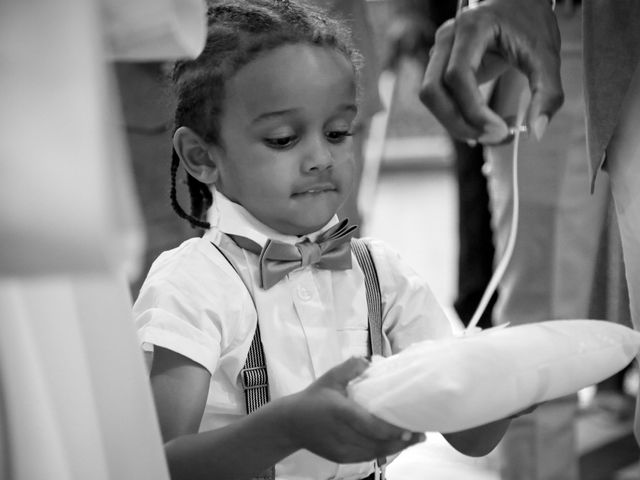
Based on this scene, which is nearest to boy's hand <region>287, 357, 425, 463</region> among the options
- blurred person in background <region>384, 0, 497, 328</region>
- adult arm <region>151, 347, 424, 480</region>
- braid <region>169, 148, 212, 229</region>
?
adult arm <region>151, 347, 424, 480</region>

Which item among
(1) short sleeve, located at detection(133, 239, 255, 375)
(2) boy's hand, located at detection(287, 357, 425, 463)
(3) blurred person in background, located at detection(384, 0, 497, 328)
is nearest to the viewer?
(2) boy's hand, located at detection(287, 357, 425, 463)

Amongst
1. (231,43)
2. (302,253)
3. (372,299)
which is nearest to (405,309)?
(372,299)

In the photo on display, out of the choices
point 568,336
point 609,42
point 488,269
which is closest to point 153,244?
point 488,269

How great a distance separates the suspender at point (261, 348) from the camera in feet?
3.29

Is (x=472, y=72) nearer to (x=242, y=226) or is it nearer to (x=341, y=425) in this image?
(x=242, y=226)

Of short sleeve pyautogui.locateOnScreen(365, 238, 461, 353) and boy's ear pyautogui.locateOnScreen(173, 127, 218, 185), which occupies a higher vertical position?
boy's ear pyautogui.locateOnScreen(173, 127, 218, 185)

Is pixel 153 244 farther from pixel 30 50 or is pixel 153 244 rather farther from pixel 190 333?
pixel 30 50

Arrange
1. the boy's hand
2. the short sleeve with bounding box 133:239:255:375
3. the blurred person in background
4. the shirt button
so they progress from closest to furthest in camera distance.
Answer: the boy's hand < the short sleeve with bounding box 133:239:255:375 < the shirt button < the blurred person in background

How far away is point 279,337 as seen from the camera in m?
1.02

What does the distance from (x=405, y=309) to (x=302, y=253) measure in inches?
6.5

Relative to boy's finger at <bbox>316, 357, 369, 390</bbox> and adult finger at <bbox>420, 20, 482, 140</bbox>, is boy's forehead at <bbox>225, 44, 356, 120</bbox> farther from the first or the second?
boy's finger at <bbox>316, 357, 369, 390</bbox>

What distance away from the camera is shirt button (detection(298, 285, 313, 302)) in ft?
3.44

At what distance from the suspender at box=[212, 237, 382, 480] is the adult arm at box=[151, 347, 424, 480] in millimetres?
64

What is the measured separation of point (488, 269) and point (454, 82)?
1.57 metres
